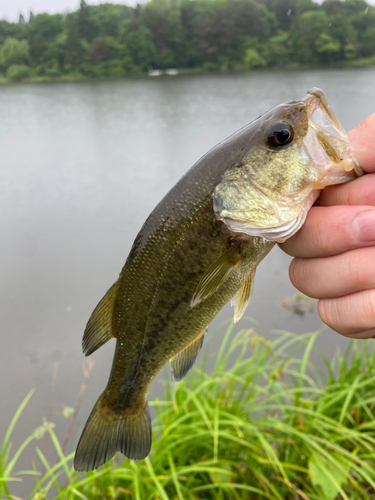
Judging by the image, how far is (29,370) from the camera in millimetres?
4125

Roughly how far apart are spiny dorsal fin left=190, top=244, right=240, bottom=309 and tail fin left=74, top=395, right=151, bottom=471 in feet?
2.09

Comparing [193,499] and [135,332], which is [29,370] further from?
[135,332]

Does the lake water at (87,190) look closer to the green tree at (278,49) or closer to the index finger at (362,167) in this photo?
the green tree at (278,49)

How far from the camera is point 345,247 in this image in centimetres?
129

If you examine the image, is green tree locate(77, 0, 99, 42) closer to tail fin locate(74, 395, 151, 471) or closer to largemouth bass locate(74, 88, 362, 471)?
largemouth bass locate(74, 88, 362, 471)

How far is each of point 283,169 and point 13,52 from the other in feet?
60.0

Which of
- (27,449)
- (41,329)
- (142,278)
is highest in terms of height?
(142,278)

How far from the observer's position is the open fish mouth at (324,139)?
3.51ft

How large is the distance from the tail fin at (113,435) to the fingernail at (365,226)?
3.65 ft

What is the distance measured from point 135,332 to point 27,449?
273 centimetres

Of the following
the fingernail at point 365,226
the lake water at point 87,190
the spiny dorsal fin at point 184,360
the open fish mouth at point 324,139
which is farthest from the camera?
the lake water at point 87,190

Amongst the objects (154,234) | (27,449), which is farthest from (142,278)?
(27,449)

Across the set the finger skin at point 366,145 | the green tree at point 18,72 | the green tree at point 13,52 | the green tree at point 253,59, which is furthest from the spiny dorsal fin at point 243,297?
the green tree at point 18,72

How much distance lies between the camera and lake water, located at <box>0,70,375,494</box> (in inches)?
165
